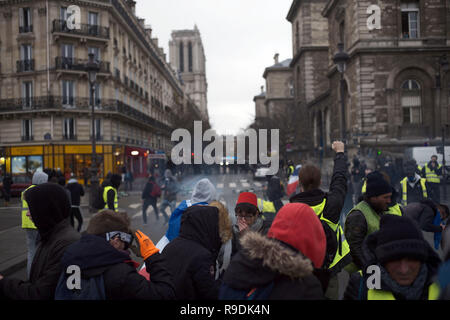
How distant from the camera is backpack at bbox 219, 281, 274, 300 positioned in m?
1.84

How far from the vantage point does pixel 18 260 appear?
734cm

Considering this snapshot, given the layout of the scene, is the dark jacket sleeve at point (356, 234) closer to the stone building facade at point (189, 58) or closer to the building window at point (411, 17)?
the building window at point (411, 17)

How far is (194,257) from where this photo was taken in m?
2.65

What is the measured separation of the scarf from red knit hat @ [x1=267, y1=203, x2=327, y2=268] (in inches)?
18.1

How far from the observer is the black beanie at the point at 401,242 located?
2086 millimetres

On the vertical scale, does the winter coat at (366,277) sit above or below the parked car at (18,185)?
above

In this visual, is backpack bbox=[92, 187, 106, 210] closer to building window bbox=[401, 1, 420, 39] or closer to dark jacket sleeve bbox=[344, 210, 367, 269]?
dark jacket sleeve bbox=[344, 210, 367, 269]

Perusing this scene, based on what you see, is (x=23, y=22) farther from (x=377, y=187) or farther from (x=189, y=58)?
(x=189, y=58)

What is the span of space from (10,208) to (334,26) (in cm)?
2745

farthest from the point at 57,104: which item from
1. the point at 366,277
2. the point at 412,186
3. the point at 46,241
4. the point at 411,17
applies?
the point at 366,277

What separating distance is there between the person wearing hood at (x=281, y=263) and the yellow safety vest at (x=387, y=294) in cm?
45

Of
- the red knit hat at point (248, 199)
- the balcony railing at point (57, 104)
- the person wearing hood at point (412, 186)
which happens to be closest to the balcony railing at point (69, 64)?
the balcony railing at point (57, 104)

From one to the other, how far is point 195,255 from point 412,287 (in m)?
1.36

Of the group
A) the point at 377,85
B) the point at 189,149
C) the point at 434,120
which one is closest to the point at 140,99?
the point at 189,149
